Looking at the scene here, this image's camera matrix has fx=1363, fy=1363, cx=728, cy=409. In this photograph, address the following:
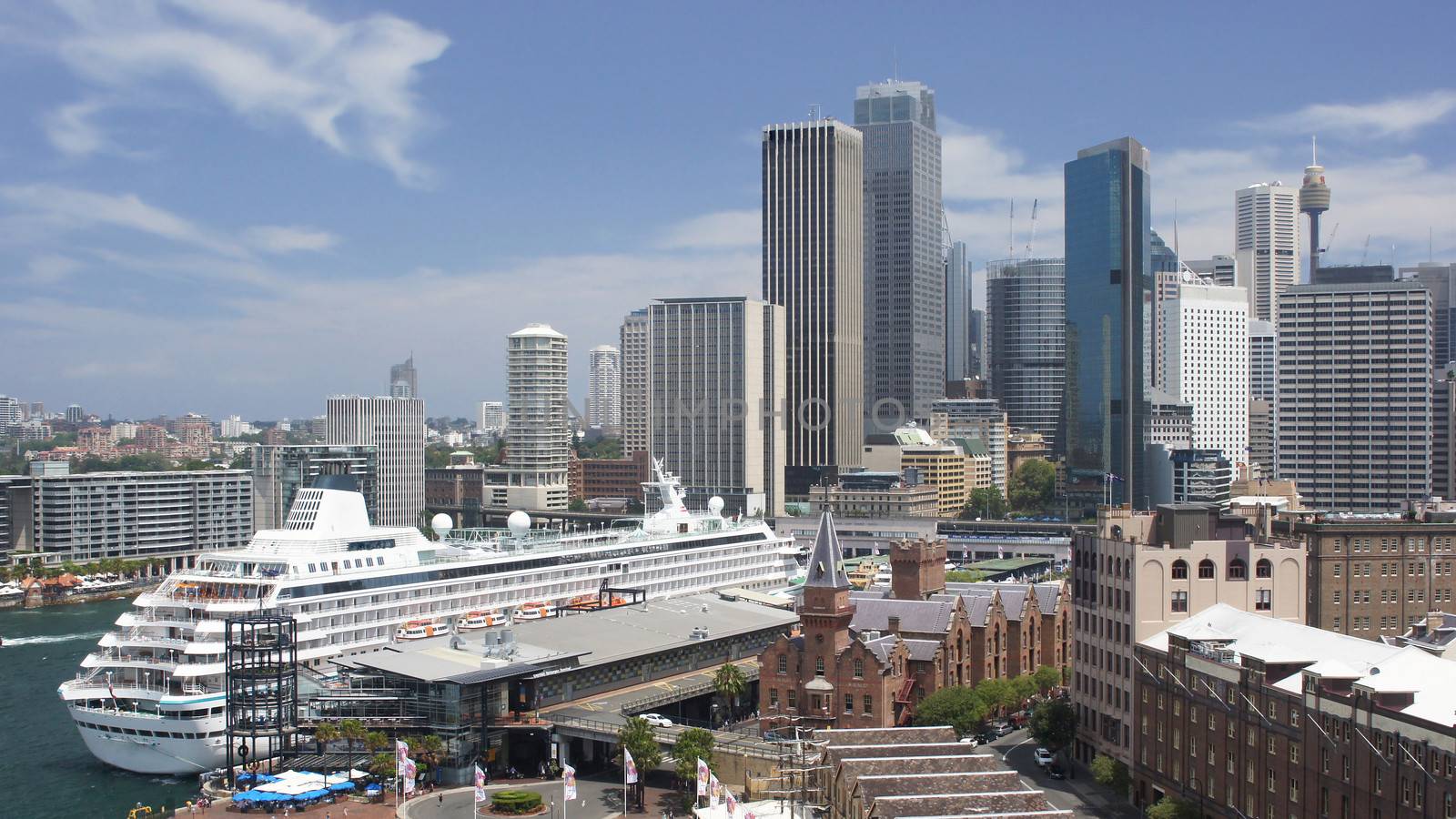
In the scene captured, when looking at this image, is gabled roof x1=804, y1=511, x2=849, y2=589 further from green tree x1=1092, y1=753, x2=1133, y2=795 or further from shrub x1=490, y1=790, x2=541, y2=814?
shrub x1=490, y1=790, x2=541, y2=814

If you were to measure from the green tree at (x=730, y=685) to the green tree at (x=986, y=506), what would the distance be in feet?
414

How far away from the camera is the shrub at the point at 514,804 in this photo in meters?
50.9

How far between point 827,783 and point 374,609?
33891mm

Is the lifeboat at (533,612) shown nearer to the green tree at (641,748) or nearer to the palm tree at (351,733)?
the palm tree at (351,733)

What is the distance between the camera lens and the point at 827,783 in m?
Result: 50.2

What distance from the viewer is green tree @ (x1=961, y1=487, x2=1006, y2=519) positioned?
188 meters

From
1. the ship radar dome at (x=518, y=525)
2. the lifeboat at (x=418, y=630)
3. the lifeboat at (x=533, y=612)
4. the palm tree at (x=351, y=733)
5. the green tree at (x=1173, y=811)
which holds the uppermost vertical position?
the ship radar dome at (x=518, y=525)

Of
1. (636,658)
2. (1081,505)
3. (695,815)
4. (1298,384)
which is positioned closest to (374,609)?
(636,658)

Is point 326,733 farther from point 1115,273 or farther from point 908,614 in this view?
point 1115,273

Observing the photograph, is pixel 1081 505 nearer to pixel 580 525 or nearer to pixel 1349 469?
pixel 1349 469

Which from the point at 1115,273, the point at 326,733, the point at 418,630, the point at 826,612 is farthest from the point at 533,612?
the point at 1115,273

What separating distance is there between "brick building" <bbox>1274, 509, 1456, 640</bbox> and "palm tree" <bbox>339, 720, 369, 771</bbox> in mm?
45103

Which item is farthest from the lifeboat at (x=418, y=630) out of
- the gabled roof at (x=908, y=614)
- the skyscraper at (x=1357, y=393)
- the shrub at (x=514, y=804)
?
the skyscraper at (x=1357, y=393)

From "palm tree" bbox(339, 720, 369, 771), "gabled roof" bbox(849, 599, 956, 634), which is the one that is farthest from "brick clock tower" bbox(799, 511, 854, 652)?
"palm tree" bbox(339, 720, 369, 771)
